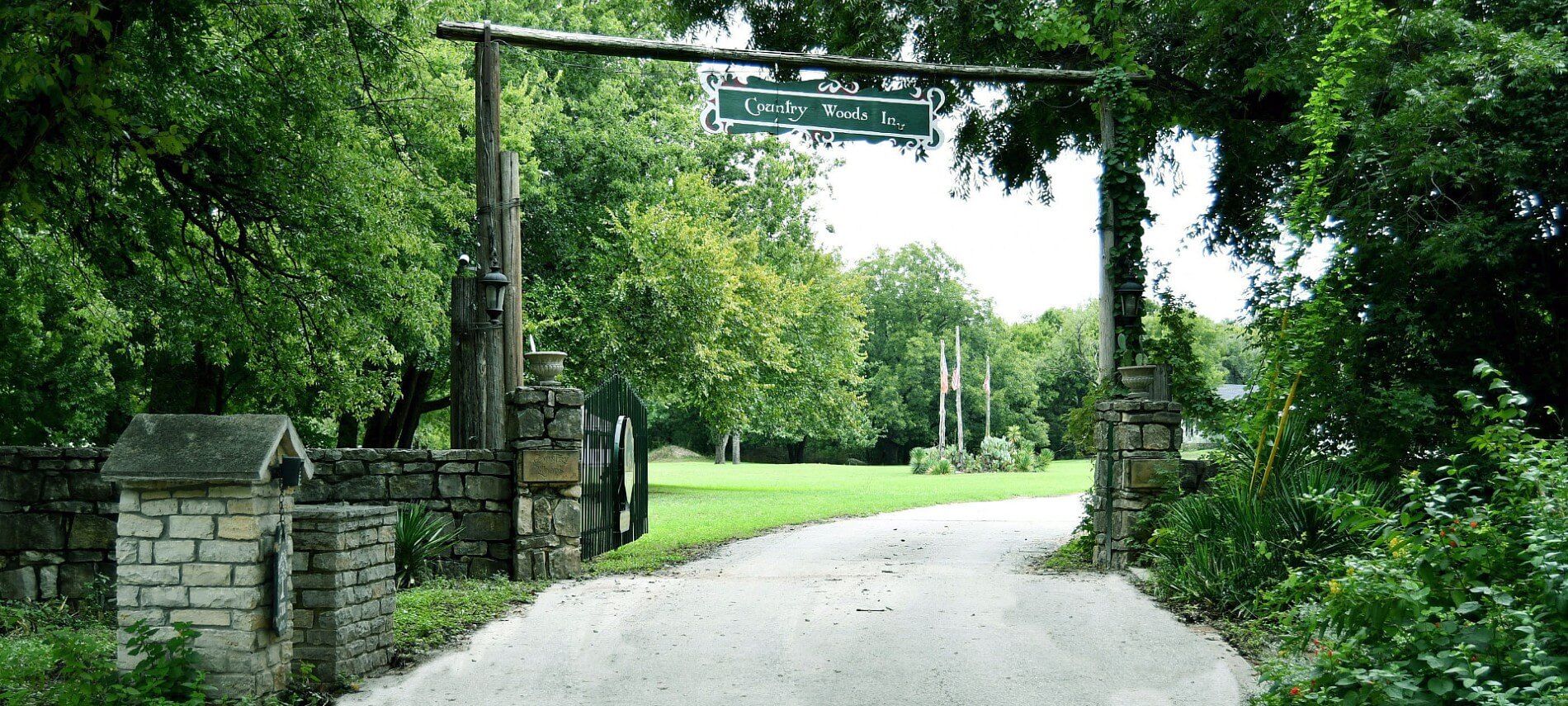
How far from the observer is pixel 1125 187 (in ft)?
35.3

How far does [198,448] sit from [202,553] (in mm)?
495

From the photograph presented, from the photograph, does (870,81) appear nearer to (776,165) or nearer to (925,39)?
(925,39)

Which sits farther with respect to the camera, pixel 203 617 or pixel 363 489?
pixel 363 489

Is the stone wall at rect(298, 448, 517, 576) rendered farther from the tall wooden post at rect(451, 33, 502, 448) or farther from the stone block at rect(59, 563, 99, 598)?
the stone block at rect(59, 563, 99, 598)

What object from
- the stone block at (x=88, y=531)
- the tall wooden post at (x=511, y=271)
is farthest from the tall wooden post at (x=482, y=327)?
the stone block at (x=88, y=531)

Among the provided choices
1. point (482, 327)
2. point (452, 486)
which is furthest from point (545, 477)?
point (482, 327)

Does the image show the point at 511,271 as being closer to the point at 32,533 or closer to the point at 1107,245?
the point at 32,533

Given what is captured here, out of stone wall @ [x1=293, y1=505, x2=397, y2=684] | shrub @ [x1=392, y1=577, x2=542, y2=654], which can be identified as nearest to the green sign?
shrub @ [x1=392, y1=577, x2=542, y2=654]

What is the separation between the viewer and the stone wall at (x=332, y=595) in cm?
577

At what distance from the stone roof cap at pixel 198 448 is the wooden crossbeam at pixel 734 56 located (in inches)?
204

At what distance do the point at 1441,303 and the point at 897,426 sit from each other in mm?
47346

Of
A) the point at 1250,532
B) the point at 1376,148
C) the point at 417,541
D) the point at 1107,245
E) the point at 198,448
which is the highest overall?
the point at 1376,148

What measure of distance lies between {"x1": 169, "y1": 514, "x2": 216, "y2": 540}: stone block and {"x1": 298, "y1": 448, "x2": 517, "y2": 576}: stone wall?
4.07 meters

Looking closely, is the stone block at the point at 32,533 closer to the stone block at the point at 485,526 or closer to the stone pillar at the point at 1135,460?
the stone block at the point at 485,526
